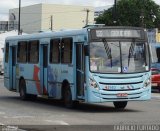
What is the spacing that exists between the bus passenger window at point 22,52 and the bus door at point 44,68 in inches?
78.4

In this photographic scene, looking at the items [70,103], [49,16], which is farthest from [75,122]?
[49,16]

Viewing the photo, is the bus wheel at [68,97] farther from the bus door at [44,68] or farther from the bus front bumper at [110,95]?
the bus door at [44,68]

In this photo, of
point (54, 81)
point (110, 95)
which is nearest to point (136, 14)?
point (54, 81)

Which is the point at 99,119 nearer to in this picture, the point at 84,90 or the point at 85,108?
the point at 84,90

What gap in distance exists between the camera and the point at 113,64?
60.9 feet

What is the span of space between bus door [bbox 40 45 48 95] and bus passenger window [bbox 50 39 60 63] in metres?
0.68

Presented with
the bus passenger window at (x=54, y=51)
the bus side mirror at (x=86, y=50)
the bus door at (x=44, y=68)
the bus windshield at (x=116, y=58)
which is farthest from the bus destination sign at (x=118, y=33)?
the bus door at (x=44, y=68)

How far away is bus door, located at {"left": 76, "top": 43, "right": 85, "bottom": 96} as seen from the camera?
62.1ft

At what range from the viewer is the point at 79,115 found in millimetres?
17781

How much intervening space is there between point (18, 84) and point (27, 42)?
228 centimetres

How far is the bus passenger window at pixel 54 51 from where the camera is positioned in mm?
21078

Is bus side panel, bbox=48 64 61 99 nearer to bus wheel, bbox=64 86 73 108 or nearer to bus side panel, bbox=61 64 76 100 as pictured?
bus side panel, bbox=61 64 76 100

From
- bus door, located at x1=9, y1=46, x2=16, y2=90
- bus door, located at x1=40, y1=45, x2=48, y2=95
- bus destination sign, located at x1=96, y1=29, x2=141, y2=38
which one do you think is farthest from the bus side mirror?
bus door, located at x1=9, y1=46, x2=16, y2=90

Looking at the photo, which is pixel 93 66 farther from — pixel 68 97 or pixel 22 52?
pixel 22 52
